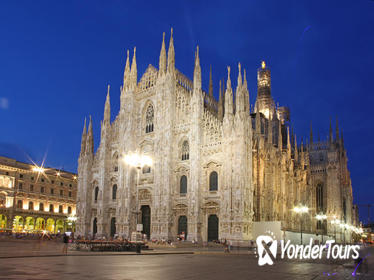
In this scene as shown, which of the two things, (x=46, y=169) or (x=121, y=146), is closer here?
(x=121, y=146)

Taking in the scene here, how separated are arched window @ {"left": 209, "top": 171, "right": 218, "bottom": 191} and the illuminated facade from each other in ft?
120

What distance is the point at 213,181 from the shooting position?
44.8 metres

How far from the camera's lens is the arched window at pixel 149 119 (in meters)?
53.3

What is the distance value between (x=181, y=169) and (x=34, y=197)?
4241 centimetres

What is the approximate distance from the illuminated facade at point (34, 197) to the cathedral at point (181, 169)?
64.9 ft

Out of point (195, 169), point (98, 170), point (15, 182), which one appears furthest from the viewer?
point (15, 182)

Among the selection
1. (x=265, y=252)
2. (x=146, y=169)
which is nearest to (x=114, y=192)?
(x=146, y=169)

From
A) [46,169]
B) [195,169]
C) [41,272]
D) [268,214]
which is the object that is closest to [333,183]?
[268,214]

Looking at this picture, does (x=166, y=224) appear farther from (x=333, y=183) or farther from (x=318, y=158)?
(x=318, y=158)

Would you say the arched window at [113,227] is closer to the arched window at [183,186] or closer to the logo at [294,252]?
the arched window at [183,186]

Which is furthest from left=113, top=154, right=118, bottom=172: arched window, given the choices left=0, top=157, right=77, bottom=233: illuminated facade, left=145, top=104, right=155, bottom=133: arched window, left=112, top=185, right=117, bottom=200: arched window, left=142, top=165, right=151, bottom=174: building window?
left=0, top=157, right=77, bottom=233: illuminated facade

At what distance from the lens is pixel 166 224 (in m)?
46.1

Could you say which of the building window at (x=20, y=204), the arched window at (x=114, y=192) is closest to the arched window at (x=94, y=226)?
the arched window at (x=114, y=192)

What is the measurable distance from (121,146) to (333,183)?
4245cm
